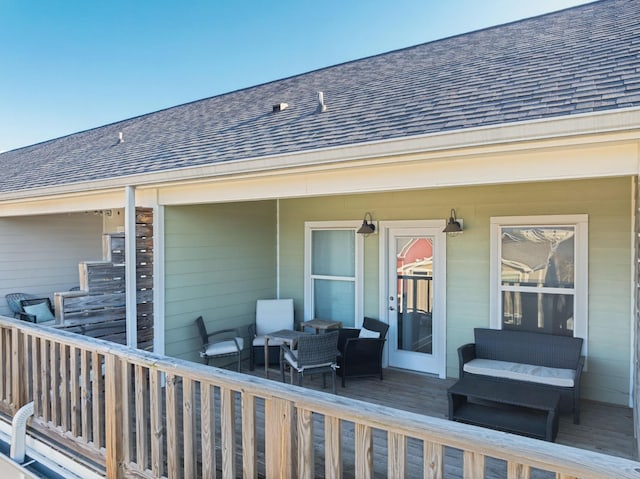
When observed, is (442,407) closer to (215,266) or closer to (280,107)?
(215,266)

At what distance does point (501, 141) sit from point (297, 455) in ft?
7.30

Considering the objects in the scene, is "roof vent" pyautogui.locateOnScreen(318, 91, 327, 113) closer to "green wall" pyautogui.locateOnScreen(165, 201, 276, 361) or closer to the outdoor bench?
"green wall" pyautogui.locateOnScreen(165, 201, 276, 361)

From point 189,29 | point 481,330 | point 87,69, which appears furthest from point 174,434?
point 87,69

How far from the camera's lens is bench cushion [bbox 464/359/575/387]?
4228 millimetres

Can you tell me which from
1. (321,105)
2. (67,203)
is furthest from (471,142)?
(67,203)

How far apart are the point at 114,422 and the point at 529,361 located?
415 cm

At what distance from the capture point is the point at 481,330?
5055 mm

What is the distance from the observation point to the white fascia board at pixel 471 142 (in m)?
2.41

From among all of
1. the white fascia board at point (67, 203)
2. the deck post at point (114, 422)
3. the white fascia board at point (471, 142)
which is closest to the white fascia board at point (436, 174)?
the white fascia board at point (471, 142)

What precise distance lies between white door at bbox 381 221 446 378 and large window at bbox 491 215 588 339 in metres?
0.70

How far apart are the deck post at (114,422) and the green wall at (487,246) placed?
377 centimetres

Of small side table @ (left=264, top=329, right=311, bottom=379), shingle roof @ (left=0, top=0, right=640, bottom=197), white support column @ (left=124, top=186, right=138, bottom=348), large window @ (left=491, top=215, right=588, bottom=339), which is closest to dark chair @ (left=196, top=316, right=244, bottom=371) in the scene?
small side table @ (left=264, top=329, right=311, bottom=379)

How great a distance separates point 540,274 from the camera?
4.95 metres

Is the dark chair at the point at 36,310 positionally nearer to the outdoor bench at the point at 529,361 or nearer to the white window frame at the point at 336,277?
the white window frame at the point at 336,277
